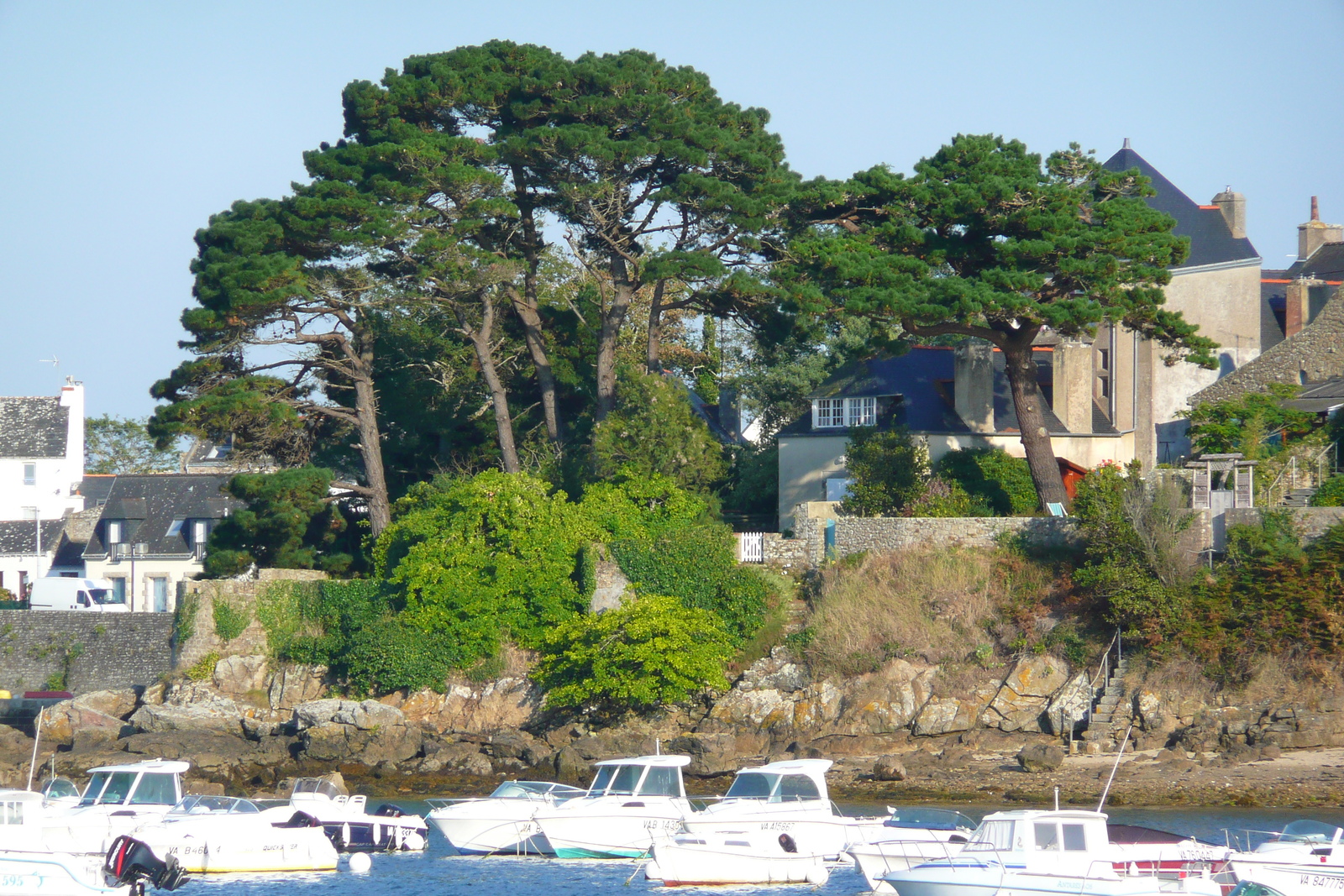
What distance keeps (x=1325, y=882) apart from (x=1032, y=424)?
17.0 m

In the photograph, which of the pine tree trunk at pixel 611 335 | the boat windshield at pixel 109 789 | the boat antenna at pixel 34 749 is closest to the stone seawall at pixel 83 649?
the boat antenna at pixel 34 749

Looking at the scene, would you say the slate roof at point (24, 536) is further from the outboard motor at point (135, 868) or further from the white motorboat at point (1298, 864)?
the white motorboat at point (1298, 864)

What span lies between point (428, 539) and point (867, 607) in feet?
39.2

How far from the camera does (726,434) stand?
5169cm

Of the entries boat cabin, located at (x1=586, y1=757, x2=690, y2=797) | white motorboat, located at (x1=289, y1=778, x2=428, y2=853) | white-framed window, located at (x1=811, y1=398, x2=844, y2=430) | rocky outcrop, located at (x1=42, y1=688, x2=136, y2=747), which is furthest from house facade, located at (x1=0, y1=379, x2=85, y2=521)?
boat cabin, located at (x1=586, y1=757, x2=690, y2=797)

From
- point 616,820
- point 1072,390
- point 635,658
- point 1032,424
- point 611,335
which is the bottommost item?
point 616,820

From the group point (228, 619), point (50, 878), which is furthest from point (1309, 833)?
point (228, 619)

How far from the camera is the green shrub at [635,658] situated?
3294 centimetres

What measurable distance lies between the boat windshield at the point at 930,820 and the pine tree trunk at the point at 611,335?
53.4 feet

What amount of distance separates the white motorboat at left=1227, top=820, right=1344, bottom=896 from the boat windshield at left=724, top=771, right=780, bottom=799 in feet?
25.7

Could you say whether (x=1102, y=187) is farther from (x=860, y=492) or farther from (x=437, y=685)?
(x=437, y=685)

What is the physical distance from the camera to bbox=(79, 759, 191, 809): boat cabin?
25.6 metres

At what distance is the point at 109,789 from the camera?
25.8 metres

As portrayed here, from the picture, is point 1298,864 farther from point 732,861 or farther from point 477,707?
point 477,707
